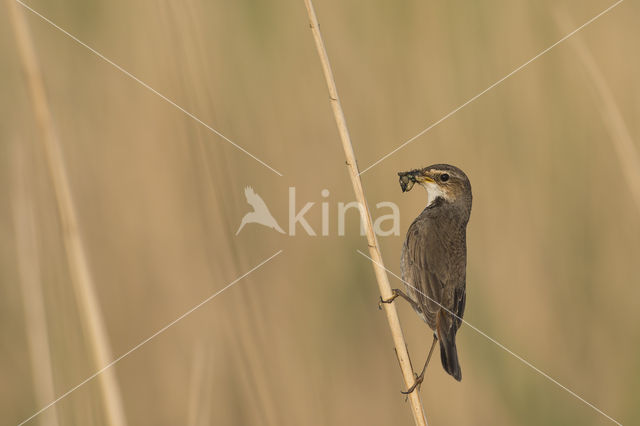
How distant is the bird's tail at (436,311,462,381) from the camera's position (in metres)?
2.23

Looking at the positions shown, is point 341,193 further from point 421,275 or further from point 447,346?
point 447,346

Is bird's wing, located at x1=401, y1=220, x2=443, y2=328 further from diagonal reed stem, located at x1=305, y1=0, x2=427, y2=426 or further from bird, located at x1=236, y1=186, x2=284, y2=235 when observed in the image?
bird, located at x1=236, y1=186, x2=284, y2=235

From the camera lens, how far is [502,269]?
3.13 meters

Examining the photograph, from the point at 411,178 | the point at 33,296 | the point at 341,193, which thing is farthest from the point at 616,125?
the point at 33,296

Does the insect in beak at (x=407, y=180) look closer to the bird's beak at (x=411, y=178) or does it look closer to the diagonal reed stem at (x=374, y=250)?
the bird's beak at (x=411, y=178)

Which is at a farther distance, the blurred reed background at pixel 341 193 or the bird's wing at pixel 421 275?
the blurred reed background at pixel 341 193

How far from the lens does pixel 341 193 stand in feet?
11.3

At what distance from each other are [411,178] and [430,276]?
0.47 metres

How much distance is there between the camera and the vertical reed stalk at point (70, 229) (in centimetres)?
166

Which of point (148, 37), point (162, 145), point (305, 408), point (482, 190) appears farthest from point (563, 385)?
point (148, 37)

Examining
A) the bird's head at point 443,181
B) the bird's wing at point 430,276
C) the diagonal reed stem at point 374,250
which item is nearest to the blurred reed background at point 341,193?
the bird's head at point 443,181

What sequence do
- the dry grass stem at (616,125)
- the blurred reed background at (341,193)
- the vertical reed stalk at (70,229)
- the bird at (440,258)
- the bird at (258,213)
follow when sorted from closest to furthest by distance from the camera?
the vertical reed stalk at (70,229)
the dry grass stem at (616,125)
the bird at (440,258)
the blurred reed background at (341,193)
the bird at (258,213)

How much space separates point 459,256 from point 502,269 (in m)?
0.75

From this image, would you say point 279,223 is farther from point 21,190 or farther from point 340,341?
point 21,190
